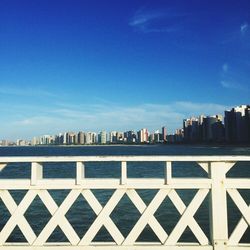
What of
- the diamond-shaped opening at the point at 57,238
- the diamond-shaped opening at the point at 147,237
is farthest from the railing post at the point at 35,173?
the diamond-shaped opening at the point at 147,237

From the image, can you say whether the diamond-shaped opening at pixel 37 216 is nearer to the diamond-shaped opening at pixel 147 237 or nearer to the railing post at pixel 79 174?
the diamond-shaped opening at pixel 147 237

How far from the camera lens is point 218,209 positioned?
15.9ft

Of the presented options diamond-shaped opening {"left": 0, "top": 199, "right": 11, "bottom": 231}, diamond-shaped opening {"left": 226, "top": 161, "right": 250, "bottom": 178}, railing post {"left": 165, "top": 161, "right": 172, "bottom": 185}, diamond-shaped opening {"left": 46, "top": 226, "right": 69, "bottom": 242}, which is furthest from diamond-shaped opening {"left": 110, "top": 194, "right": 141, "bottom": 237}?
diamond-shaped opening {"left": 226, "top": 161, "right": 250, "bottom": 178}

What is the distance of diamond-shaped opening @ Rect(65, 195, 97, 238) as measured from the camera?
48.0 feet

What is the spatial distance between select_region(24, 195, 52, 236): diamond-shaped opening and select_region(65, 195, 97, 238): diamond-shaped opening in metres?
1.07

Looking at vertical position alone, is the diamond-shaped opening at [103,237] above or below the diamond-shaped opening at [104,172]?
above

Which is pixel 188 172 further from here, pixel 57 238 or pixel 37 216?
pixel 57 238

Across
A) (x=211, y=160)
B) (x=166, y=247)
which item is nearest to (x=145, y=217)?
(x=166, y=247)

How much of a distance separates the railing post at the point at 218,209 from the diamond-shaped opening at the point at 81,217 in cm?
969

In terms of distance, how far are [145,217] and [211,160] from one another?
118 centimetres

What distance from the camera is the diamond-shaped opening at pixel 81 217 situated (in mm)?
14641

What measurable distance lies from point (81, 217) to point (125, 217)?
2049 mm

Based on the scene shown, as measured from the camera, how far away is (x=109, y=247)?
4.87 m

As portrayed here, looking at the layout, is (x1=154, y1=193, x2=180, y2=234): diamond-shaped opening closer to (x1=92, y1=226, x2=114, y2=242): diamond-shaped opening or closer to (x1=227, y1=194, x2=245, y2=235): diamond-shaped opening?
(x1=227, y1=194, x2=245, y2=235): diamond-shaped opening
